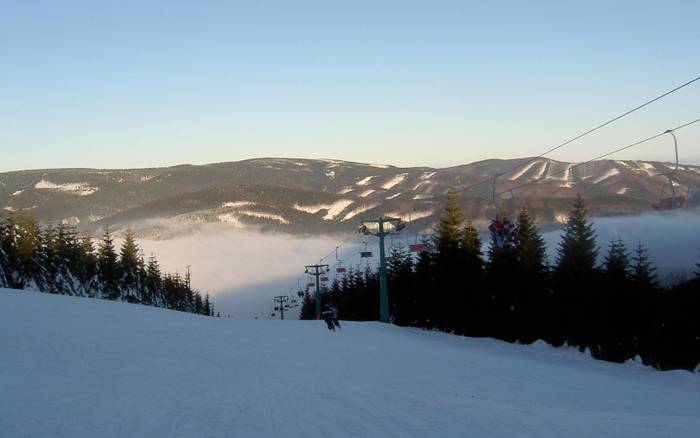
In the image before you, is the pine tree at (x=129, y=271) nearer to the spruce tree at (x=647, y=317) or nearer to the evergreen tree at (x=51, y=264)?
the evergreen tree at (x=51, y=264)

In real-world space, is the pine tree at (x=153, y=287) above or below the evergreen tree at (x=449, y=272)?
below

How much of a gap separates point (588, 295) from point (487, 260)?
1023 cm

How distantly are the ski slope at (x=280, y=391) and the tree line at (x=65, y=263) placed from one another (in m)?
47.0

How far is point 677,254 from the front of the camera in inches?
5768

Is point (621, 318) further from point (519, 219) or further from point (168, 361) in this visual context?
point (168, 361)

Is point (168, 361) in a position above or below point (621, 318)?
above

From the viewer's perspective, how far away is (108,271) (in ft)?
272

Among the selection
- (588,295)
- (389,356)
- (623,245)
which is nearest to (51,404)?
(389,356)

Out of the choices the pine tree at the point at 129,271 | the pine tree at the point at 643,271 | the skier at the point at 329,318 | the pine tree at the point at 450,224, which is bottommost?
the pine tree at the point at 129,271

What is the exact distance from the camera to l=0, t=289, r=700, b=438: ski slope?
1018 centimetres

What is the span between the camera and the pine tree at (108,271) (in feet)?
271

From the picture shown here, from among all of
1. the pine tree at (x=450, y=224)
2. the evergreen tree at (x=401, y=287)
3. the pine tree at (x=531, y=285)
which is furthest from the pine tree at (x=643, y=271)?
the evergreen tree at (x=401, y=287)

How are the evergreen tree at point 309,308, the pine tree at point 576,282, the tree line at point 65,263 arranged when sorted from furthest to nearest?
the evergreen tree at point 309,308 < the tree line at point 65,263 < the pine tree at point 576,282

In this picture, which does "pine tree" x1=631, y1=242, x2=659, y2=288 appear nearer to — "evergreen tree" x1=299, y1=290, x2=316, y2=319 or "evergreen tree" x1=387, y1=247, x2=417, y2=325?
"evergreen tree" x1=387, y1=247, x2=417, y2=325
